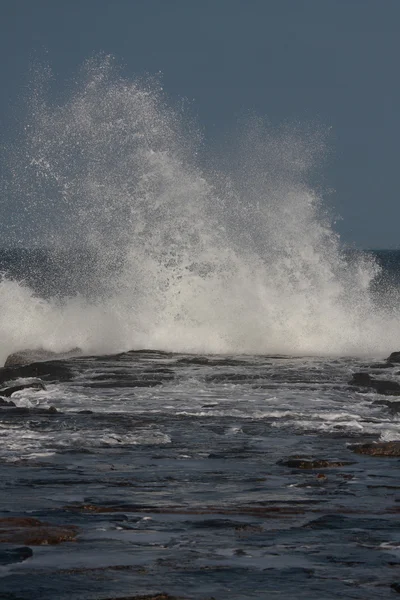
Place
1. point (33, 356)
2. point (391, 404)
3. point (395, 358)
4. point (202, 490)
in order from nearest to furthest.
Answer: point (202, 490), point (391, 404), point (395, 358), point (33, 356)

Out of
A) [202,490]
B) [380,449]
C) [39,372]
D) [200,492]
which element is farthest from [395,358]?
[200,492]

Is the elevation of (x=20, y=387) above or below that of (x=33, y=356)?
below

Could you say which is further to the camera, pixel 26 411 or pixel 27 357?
pixel 27 357

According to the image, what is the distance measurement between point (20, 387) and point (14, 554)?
11.3 m

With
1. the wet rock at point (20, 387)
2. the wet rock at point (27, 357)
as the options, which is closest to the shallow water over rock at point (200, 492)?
the wet rock at point (20, 387)

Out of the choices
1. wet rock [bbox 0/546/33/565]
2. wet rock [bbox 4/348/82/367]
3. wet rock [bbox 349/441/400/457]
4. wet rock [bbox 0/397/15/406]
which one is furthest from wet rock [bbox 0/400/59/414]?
wet rock [bbox 0/546/33/565]

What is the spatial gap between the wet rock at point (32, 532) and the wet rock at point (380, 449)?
475 centimetres

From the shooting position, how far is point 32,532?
327 inches

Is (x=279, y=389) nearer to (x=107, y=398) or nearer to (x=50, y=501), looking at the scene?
(x=107, y=398)

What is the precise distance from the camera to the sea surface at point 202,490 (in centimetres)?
721

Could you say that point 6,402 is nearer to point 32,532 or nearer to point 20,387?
point 20,387

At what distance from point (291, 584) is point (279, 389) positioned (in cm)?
1248

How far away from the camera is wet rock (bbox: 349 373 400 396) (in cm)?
1919

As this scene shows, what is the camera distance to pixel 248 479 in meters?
10.9
